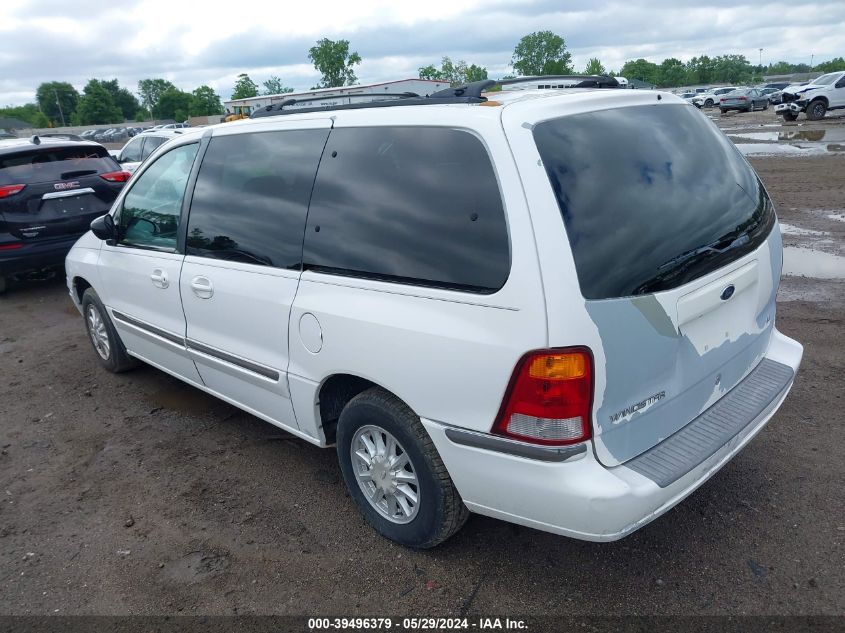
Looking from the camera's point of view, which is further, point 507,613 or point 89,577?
point 89,577

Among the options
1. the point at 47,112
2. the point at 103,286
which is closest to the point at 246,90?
the point at 47,112

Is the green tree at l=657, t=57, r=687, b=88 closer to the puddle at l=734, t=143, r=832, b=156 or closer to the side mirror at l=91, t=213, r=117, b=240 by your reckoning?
the puddle at l=734, t=143, r=832, b=156

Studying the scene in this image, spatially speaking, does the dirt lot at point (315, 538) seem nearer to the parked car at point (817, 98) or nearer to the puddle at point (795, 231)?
the puddle at point (795, 231)

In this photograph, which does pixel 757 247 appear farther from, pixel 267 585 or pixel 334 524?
pixel 267 585

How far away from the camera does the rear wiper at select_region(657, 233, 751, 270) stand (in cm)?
248

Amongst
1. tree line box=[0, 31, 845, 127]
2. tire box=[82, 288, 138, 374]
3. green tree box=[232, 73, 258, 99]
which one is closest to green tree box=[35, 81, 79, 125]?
tree line box=[0, 31, 845, 127]

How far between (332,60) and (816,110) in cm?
5249

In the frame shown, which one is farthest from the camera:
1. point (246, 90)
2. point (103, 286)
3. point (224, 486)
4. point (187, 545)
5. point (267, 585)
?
point (246, 90)

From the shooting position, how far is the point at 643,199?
8.29 feet

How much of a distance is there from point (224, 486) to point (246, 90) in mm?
86134

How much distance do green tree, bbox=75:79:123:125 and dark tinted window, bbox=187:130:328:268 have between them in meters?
118

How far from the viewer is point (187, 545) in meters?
3.19

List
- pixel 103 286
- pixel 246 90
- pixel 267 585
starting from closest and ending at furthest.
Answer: pixel 267 585 < pixel 103 286 < pixel 246 90

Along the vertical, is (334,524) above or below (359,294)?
below
